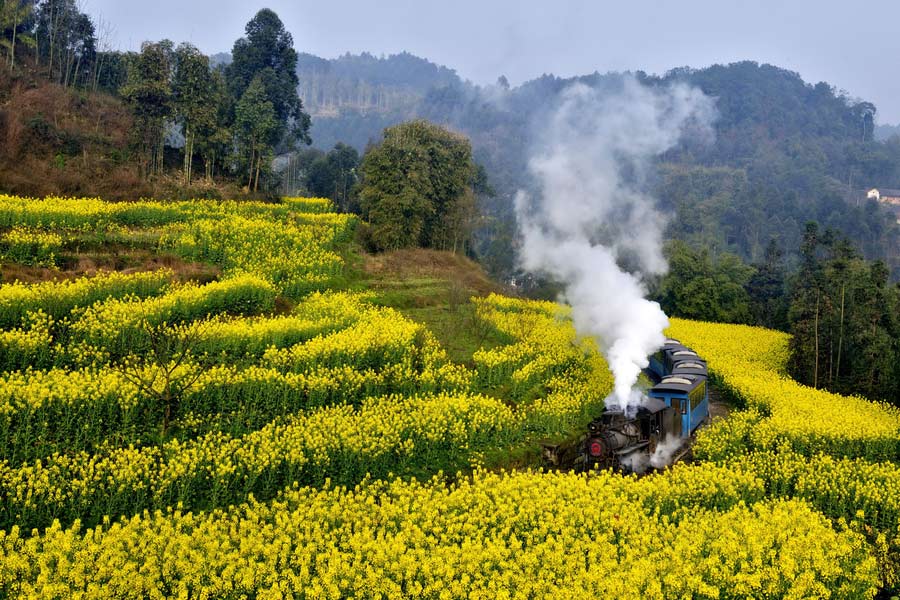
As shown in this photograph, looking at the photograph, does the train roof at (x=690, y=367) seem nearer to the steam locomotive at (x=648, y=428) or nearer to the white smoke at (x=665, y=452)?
the steam locomotive at (x=648, y=428)

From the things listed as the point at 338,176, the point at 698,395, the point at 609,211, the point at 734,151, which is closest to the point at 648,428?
the point at 698,395

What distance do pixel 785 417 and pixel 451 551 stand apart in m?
15.2

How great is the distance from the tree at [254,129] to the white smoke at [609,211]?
16801 millimetres

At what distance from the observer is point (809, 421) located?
21.5m

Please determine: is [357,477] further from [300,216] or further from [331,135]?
[331,135]

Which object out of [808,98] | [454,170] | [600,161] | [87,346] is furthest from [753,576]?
[808,98]

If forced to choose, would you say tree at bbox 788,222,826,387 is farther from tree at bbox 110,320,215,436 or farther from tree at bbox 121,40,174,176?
tree at bbox 121,40,174,176

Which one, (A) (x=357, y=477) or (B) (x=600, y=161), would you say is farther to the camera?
(B) (x=600, y=161)

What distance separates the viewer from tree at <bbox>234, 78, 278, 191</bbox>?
39.3m

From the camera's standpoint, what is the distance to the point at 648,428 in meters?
19.8

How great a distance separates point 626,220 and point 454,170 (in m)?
52.8

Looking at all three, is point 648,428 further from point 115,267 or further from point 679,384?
point 115,267

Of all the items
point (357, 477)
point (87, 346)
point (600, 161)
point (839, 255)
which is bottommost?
point (357, 477)

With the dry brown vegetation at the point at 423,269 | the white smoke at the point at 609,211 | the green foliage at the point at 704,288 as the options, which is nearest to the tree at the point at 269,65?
the dry brown vegetation at the point at 423,269
